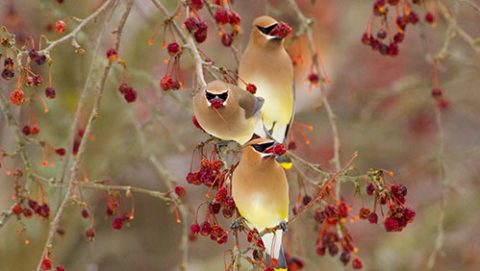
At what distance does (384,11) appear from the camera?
3193 mm

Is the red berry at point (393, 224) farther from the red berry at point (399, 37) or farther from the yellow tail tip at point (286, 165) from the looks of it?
the red berry at point (399, 37)

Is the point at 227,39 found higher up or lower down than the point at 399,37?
lower down

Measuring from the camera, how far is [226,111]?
2643 mm

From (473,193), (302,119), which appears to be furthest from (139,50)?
(473,193)

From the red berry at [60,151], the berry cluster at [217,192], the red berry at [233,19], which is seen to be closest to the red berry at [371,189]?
the berry cluster at [217,192]

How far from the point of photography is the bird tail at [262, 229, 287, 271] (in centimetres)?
275

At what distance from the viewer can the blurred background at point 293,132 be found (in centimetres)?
440

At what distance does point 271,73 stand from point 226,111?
571mm

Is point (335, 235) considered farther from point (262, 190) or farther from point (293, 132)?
point (293, 132)

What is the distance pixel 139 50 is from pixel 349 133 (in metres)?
1.72

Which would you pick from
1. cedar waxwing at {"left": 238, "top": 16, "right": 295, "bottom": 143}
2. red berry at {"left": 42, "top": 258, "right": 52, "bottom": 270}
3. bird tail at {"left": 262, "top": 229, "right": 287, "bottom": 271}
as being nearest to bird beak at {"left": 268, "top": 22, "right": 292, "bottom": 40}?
cedar waxwing at {"left": 238, "top": 16, "right": 295, "bottom": 143}

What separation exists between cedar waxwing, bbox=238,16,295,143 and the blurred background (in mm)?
139

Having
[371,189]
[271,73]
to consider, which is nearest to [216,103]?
[371,189]

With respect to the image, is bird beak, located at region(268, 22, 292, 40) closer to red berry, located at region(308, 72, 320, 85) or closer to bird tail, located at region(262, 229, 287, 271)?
red berry, located at region(308, 72, 320, 85)
